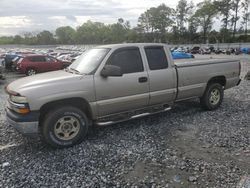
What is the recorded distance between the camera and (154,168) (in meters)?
3.59

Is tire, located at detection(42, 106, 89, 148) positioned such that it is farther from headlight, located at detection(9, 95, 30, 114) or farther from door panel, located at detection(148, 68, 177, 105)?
door panel, located at detection(148, 68, 177, 105)

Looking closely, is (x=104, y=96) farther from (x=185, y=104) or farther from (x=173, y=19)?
(x=173, y=19)

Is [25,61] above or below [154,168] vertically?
above

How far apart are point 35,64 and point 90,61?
40.9ft

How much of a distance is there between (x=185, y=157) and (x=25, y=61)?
14.5 meters

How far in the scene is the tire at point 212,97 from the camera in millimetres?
6121

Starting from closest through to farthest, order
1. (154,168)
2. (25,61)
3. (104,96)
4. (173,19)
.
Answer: (154,168) → (104,96) → (25,61) → (173,19)

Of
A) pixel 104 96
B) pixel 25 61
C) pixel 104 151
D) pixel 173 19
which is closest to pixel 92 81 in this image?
pixel 104 96

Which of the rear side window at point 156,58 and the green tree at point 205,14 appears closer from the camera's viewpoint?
the rear side window at point 156,58

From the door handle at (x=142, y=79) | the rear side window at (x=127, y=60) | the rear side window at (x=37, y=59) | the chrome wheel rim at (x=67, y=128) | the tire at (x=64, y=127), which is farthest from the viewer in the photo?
the rear side window at (x=37, y=59)

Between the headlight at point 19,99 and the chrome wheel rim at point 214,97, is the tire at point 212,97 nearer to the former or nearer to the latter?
the chrome wheel rim at point 214,97

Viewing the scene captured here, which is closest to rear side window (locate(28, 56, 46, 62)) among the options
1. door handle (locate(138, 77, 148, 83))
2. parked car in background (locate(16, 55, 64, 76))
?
parked car in background (locate(16, 55, 64, 76))

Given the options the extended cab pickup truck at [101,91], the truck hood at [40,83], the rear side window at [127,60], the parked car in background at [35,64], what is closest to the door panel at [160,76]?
the extended cab pickup truck at [101,91]

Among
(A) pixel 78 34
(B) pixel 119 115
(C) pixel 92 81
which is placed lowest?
(B) pixel 119 115
